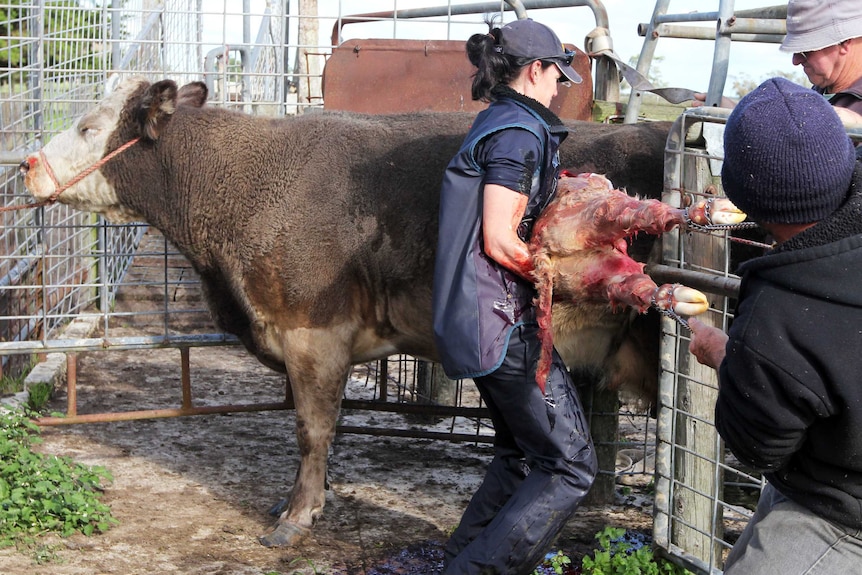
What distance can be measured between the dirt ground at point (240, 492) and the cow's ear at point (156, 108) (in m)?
2.23

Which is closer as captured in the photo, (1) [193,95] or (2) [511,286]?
(2) [511,286]

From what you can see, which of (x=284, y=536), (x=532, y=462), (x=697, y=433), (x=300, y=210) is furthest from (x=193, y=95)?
(x=697, y=433)

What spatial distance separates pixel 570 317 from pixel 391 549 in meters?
1.64

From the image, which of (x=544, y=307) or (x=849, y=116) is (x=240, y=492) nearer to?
(x=544, y=307)

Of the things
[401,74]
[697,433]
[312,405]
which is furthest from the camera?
[401,74]

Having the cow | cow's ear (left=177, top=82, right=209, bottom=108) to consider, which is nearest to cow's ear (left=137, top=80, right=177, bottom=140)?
the cow

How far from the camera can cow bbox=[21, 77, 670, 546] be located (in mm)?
5164

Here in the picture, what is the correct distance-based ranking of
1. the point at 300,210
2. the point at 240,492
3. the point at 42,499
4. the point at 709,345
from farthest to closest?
the point at 240,492, the point at 300,210, the point at 42,499, the point at 709,345

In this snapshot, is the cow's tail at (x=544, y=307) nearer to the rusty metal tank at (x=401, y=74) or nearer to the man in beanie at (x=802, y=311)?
the man in beanie at (x=802, y=311)

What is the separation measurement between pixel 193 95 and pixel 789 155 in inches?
179

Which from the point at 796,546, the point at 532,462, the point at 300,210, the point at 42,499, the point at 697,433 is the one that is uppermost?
the point at 300,210

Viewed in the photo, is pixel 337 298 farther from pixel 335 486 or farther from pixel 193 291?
pixel 193 291

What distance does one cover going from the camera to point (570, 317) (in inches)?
182

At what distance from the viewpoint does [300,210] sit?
17.2 ft
